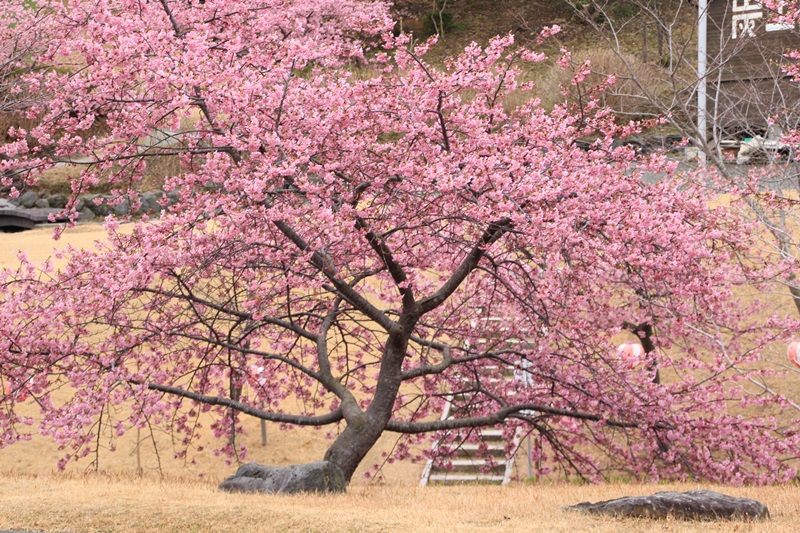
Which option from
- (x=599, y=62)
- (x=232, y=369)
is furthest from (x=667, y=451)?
(x=599, y=62)

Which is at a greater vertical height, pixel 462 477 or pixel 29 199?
pixel 29 199

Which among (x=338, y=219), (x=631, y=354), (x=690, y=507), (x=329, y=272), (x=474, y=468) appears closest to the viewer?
(x=690, y=507)

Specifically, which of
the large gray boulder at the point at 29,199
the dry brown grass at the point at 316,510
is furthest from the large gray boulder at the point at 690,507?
the large gray boulder at the point at 29,199

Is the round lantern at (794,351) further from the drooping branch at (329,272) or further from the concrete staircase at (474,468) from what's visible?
the drooping branch at (329,272)

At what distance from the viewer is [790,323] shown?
1036 cm

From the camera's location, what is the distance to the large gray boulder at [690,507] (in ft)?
20.7

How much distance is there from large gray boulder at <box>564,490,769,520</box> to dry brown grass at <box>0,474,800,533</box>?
145 mm

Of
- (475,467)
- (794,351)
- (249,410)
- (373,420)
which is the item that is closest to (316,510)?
(373,420)

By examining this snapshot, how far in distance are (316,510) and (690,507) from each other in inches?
107

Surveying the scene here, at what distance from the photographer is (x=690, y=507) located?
21.0 ft

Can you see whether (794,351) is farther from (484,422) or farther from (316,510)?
(316,510)

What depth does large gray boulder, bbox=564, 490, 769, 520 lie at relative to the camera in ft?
20.7

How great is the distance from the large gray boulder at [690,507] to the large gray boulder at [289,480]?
256 cm

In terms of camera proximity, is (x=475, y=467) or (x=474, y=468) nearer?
(x=475, y=467)
